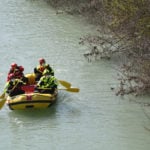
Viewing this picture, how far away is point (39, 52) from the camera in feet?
65.1

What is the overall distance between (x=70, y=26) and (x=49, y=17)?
6.94 feet

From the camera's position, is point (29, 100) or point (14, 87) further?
point (14, 87)

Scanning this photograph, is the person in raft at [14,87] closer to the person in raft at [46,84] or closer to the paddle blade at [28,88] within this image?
the paddle blade at [28,88]

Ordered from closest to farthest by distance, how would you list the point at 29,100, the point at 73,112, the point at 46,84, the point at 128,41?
the point at 29,100 < the point at 73,112 < the point at 46,84 < the point at 128,41

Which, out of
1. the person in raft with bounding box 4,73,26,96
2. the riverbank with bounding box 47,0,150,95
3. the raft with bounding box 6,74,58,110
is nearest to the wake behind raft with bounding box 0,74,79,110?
the raft with bounding box 6,74,58,110

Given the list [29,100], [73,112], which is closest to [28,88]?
[29,100]

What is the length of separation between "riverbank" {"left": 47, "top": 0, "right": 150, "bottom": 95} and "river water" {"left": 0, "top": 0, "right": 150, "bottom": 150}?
0.46m

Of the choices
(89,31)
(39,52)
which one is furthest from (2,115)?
(89,31)

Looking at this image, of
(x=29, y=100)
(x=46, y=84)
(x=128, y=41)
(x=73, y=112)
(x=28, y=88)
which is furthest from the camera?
(x=128, y=41)

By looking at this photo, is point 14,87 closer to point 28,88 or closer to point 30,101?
point 28,88

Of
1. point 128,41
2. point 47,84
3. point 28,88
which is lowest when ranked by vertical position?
point 28,88

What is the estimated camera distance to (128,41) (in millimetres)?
17438

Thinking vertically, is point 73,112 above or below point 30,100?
below

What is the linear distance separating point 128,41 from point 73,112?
14.5ft
